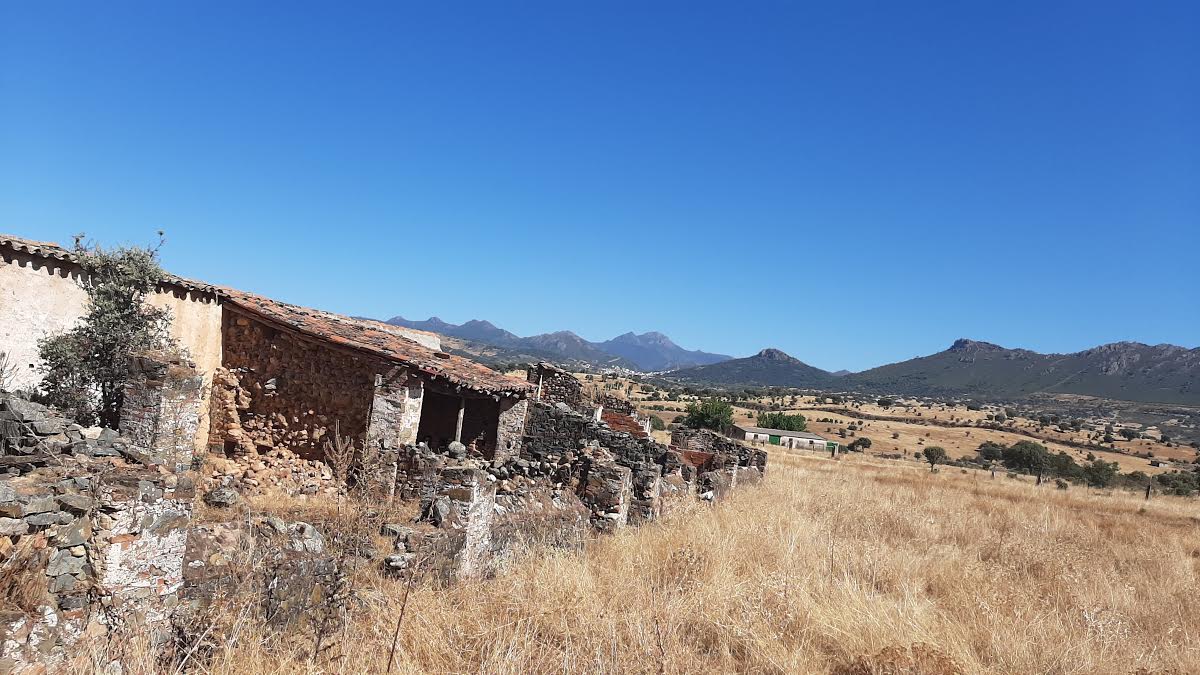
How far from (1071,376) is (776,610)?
611 feet

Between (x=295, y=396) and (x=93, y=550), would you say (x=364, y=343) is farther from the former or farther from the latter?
(x=93, y=550)

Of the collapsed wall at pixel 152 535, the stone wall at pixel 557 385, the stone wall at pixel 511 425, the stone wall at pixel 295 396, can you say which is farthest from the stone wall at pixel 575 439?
the collapsed wall at pixel 152 535

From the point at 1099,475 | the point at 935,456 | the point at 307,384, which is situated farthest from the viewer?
the point at 935,456

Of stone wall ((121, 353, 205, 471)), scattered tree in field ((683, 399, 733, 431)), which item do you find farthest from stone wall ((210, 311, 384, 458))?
scattered tree in field ((683, 399, 733, 431))

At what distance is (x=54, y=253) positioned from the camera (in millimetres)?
11648

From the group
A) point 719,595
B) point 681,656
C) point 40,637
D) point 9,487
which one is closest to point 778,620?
point 719,595

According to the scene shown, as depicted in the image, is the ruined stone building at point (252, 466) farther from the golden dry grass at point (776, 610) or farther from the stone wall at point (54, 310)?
the golden dry grass at point (776, 610)

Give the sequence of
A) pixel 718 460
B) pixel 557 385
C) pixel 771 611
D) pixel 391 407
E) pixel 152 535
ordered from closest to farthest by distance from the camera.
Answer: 1. pixel 152 535
2. pixel 771 611
3. pixel 391 407
4. pixel 718 460
5. pixel 557 385

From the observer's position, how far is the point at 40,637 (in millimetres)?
A: 3807

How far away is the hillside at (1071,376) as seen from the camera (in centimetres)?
13325

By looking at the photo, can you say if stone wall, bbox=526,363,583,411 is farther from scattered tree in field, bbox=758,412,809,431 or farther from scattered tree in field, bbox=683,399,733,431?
scattered tree in field, bbox=758,412,809,431

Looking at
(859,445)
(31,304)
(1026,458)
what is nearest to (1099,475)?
(1026,458)

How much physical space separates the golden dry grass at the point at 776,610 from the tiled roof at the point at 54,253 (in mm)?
9439

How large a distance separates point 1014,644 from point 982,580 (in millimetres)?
3006
